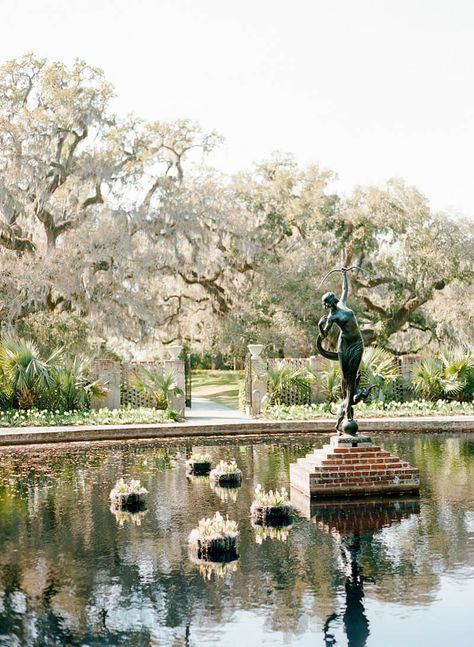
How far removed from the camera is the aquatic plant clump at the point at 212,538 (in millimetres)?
7969

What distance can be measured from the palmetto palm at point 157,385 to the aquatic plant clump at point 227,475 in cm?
1008

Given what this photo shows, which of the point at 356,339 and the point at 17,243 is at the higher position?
the point at 17,243

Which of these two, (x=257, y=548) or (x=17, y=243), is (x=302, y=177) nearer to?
(x=17, y=243)

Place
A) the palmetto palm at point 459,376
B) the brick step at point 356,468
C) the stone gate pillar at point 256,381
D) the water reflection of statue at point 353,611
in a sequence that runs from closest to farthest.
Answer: the water reflection of statue at point 353,611 < the brick step at point 356,468 < the stone gate pillar at point 256,381 < the palmetto palm at point 459,376

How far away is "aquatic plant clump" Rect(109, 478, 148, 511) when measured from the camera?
10.3 m

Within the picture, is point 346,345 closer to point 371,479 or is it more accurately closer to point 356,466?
point 356,466

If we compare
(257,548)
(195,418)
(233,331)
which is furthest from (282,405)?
(257,548)

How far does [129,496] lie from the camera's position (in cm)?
1038

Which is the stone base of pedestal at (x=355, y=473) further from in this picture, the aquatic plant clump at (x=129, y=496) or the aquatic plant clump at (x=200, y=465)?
the aquatic plant clump at (x=200, y=465)

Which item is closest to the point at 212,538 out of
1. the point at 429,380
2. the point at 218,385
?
the point at 429,380

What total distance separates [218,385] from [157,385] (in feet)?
64.9

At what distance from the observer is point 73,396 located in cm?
2142

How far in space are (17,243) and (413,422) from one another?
15.3 m

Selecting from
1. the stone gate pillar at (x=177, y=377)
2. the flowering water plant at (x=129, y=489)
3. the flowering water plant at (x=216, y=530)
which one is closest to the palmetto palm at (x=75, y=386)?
the stone gate pillar at (x=177, y=377)
